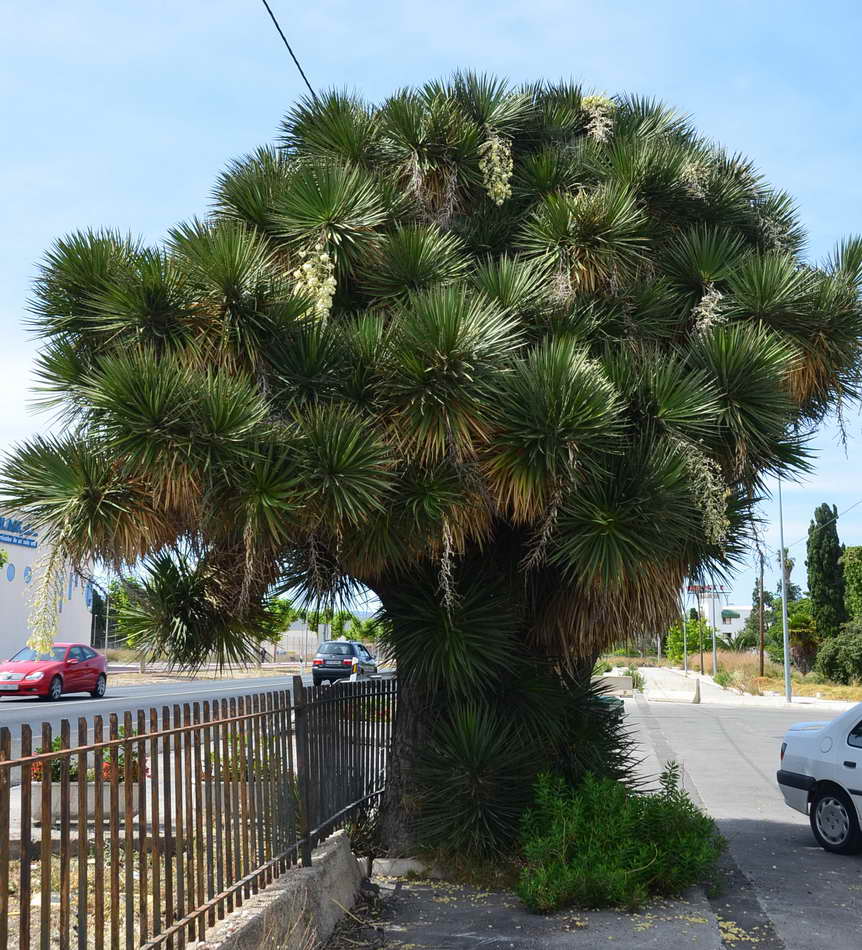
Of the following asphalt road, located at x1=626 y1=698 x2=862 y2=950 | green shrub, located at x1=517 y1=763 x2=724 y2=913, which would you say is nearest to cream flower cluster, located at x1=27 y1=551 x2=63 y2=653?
green shrub, located at x1=517 y1=763 x2=724 y2=913

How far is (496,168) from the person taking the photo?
8188 mm

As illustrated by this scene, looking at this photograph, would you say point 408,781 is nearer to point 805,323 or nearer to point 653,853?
point 653,853

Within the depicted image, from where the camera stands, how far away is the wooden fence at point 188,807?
3.84 m

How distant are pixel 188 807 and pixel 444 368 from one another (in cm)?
296

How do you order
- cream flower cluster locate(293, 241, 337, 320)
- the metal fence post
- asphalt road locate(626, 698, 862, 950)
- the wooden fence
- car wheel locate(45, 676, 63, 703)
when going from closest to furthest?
the wooden fence < the metal fence post < cream flower cluster locate(293, 241, 337, 320) < asphalt road locate(626, 698, 862, 950) < car wheel locate(45, 676, 63, 703)

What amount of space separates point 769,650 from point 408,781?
63.5m

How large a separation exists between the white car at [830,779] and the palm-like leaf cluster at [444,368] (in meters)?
2.74

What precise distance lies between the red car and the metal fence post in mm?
20805

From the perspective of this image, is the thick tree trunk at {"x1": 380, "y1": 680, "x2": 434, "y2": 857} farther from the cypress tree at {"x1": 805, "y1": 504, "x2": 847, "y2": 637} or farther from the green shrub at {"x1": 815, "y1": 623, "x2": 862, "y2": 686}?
the cypress tree at {"x1": 805, "y1": 504, "x2": 847, "y2": 637}

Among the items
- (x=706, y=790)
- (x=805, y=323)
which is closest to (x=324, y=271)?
(x=805, y=323)

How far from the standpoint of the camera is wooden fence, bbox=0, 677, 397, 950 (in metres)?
3.84

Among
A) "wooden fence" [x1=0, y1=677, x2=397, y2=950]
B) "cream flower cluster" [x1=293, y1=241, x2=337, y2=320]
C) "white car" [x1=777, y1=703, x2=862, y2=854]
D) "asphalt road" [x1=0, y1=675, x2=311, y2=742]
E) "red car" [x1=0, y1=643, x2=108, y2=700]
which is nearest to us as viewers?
"wooden fence" [x1=0, y1=677, x2=397, y2=950]

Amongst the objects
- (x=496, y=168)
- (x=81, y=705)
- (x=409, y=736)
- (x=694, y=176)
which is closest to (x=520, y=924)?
(x=409, y=736)

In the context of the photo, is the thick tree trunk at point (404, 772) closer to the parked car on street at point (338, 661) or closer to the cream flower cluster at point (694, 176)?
the cream flower cluster at point (694, 176)
